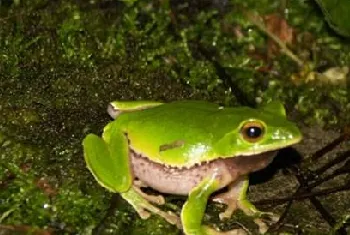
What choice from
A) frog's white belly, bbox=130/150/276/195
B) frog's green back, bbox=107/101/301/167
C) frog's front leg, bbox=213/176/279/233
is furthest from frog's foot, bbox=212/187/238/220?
frog's green back, bbox=107/101/301/167

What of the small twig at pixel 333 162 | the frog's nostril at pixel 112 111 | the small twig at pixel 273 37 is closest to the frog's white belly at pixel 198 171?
the frog's nostril at pixel 112 111

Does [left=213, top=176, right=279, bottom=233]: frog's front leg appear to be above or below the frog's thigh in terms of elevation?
below

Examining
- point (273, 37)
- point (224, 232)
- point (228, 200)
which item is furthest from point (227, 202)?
point (273, 37)

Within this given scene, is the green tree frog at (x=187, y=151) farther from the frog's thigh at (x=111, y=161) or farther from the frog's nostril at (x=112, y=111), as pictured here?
the frog's nostril at (x=112, y=111)

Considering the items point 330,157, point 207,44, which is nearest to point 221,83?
point 207,44

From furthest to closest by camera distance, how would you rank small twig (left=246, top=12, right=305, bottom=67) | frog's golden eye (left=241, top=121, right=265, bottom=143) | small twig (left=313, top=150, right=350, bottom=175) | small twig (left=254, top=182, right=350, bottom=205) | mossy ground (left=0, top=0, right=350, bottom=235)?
small twig (left=246, top=12, right=305, bottom=67)
small twig (left=313, top=150, right=350, bottom=175)
small twig (left=254, top=182, right=350, bottom=205)
mossy ground (left=0, top=0, right=350, bottom=235)
frog's golden eye (left=241, top=121, right=265, bottom=143)

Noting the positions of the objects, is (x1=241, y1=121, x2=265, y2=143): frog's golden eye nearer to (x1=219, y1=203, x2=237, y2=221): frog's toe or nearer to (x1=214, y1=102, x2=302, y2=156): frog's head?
(x1=214, y1=102, x2=302, y2=156): frog's head

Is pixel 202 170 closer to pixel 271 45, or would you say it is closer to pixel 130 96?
pixel 130 96

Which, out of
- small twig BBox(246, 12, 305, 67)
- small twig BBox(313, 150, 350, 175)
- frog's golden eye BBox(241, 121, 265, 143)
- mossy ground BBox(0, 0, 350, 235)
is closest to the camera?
frog's golden eye BBox(241, 121, 265, 143)
